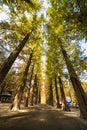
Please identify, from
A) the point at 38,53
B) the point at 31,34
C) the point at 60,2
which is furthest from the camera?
the point at 38,53

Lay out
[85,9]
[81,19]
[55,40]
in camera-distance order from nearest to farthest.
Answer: [85,9]
[81,19]
[55,40]

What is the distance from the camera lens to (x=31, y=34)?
47.2ft

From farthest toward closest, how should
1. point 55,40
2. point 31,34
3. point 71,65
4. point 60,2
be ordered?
1. point 31,34
2. point 55,40
3. point 71,65
4. point 60,2

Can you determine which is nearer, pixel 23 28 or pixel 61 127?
pixel 61 127

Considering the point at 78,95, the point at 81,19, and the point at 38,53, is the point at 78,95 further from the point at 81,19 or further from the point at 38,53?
the point at 38,53

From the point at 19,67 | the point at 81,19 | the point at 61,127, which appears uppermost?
the point at 19,67

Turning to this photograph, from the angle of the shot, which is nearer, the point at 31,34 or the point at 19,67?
the point at 31,34

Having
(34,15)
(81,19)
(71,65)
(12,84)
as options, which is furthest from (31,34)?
(12,84)

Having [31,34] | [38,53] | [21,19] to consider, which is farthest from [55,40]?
[38,53]

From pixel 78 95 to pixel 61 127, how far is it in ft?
15.6

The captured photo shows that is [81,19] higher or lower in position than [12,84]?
lower

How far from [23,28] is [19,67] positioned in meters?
18.7

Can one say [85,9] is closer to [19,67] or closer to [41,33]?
[41,33]

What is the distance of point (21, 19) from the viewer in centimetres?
1416
